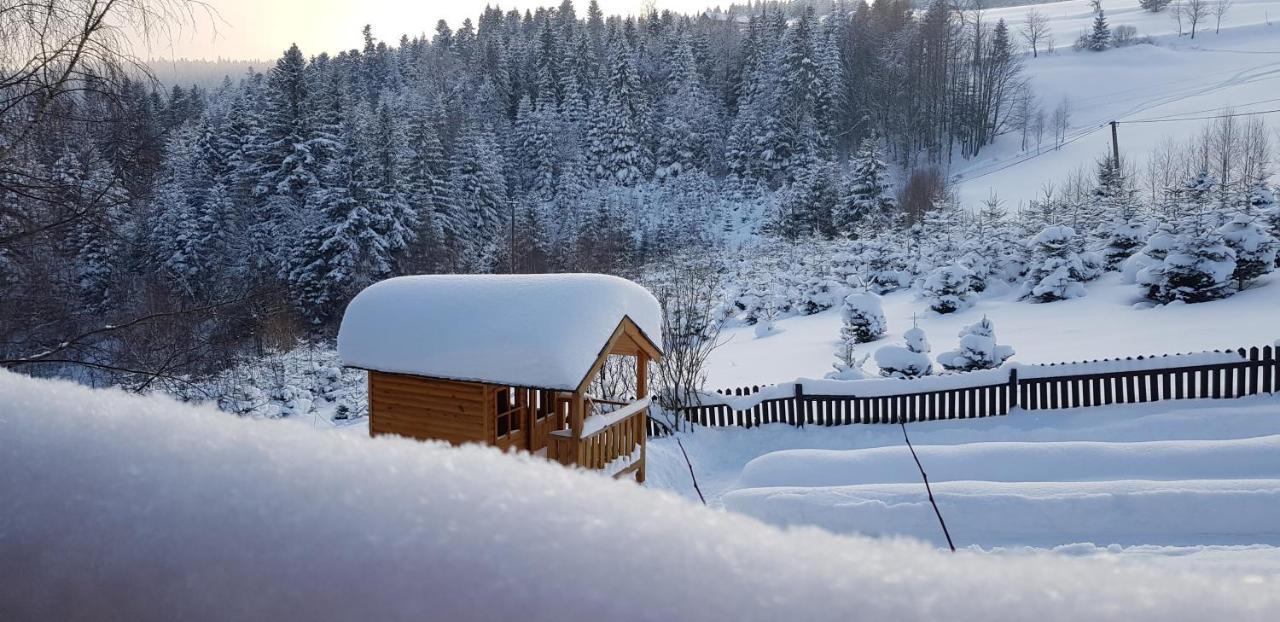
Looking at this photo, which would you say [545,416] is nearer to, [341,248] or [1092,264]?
[1092,264]

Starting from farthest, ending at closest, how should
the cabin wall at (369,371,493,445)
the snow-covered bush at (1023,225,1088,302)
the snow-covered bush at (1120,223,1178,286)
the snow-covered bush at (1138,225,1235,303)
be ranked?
1. the snow-covered bush at (1023,225,1088,302)
2. the snow-covered bush at (1120,223,1178,286)
3. the snow-covered bush at (1138,225,1235,303)
4. the cabin wall at (369,371,493,445)

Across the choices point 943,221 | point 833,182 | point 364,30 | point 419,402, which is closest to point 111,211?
point 419,402

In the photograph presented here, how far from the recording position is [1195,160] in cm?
2752

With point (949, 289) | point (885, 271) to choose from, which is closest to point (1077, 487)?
point (949, 289)

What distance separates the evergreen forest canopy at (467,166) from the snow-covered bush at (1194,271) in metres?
12.6

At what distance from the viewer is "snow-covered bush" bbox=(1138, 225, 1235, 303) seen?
15008mm

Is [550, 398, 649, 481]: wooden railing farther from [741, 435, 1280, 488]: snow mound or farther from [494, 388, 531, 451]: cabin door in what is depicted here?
[741, 435, 1280, 488]: snow mound

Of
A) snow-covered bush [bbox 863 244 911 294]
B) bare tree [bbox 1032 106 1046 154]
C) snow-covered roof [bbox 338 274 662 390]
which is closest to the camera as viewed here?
snow-covered roof [bbox 338 274 662 390]

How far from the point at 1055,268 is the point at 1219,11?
→ 64407mm

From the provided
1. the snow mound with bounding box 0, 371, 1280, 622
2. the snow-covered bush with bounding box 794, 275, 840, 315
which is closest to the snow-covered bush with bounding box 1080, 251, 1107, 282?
the snow-covered bush with bounding box 794, 275, 840, 315

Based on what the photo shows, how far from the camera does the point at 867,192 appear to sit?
102 feet

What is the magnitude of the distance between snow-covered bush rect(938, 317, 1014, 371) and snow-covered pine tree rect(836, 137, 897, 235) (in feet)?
59.3

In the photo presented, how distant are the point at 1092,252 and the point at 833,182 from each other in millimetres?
16577

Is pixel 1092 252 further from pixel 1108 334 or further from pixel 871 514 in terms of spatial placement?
pixel 871 514
